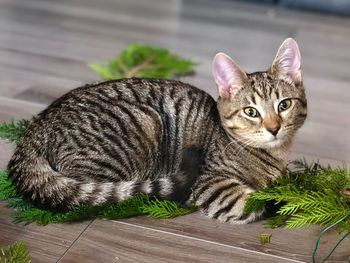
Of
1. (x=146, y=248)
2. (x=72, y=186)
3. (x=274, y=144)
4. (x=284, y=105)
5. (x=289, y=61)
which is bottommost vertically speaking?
(x=146, y=248)

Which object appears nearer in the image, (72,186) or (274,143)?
(72,186)

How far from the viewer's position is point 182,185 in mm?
1409

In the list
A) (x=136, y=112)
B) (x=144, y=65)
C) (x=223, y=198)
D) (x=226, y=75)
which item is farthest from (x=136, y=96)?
(x=144, y=65)

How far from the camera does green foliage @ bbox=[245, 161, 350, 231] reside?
1399mm

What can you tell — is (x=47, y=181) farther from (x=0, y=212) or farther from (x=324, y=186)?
(x=324, y=186)

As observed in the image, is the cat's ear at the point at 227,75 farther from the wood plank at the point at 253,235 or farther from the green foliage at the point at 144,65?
the green foliage at the point at 144,65

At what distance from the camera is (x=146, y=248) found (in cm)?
134

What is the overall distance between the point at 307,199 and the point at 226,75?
1.31 feet

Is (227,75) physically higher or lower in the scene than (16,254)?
higher

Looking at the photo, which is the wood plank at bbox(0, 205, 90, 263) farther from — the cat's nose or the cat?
the cat's nose

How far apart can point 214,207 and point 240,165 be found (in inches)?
5.5

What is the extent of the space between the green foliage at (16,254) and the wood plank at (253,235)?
314 mm

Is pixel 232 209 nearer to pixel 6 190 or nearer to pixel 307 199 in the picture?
pixel 307 199

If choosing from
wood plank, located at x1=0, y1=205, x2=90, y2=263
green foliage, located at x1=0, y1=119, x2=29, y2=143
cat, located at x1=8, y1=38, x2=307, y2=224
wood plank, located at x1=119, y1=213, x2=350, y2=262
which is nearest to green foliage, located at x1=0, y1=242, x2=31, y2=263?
wood plank, located at x1=0, y1=205, x2=90, y2=263
